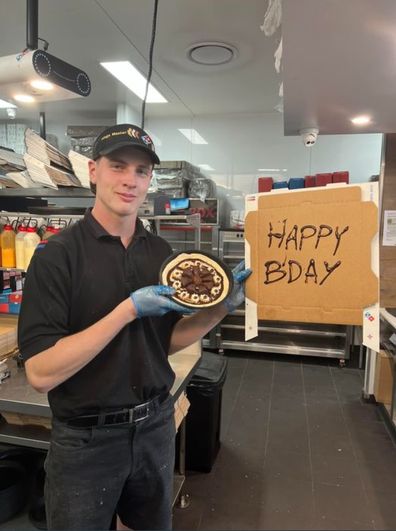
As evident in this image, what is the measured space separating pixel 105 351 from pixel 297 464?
6.33 feet

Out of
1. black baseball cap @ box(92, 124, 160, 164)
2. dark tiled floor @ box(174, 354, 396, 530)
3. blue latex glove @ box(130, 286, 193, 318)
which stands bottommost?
dark tiled floor @ box(174, 354, 396, 530)

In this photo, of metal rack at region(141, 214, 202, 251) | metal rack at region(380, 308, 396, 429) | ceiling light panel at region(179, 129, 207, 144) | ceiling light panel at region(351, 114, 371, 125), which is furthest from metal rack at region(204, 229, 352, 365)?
ceiling light panel at region(351, 114, 371, 125)

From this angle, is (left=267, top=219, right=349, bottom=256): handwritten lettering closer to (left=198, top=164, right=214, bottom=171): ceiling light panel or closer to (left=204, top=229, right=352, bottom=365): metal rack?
(left=204, top=229, right=352, bottom=365): metal rack

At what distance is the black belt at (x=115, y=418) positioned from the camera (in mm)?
1097

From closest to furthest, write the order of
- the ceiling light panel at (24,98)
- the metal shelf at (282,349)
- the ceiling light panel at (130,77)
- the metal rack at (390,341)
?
the ceiling light panel at (24,98), the metal rack at (390,341), the ceiling light panel at (130,77), the metal shelf at (282,349)

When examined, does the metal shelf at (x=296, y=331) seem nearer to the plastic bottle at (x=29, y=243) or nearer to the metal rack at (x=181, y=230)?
the metal rack at (x=181, y=230)

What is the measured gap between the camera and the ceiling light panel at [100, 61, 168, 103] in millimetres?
3225

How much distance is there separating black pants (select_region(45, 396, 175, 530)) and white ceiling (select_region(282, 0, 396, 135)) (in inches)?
43.6

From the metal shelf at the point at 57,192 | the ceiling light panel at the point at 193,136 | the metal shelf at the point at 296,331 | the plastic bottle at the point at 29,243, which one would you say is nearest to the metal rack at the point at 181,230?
the metal shelf at the point at 57,192

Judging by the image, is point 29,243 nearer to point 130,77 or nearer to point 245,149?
point 130,77

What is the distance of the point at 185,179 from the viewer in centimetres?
447

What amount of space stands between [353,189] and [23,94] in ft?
4.83

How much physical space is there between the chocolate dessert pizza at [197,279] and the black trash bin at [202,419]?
1.36 meters

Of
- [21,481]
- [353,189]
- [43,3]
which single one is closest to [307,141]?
[353,189]
